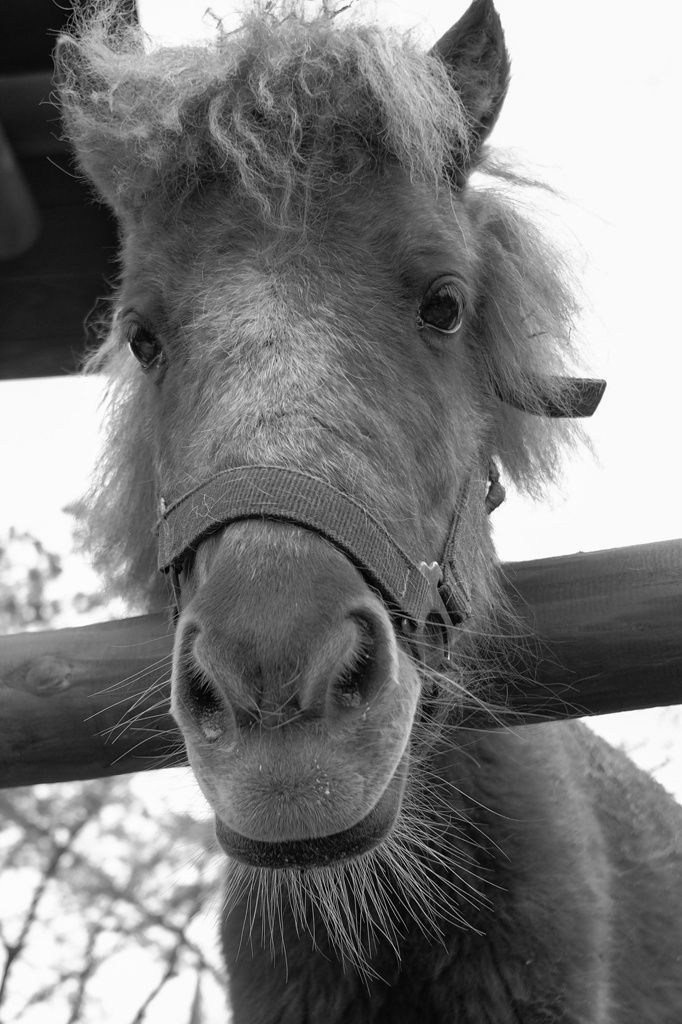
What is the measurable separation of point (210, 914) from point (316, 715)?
5.67 feet

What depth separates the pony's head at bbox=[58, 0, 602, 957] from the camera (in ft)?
5.20

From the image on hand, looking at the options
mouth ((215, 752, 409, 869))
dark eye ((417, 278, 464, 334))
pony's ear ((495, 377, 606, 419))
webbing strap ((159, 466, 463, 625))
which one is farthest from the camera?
pony's ear ((495, 377, 606, 419))

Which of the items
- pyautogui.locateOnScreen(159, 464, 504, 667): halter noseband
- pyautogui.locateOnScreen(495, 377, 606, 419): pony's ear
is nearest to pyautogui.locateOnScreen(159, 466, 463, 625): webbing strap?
pyautogui.locateOnScreen(159, 464, 504, 667): halter noseband

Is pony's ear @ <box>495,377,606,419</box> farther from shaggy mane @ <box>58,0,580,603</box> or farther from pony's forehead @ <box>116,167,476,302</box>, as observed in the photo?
pony's forehead @ <box>116,167,476,302</box>

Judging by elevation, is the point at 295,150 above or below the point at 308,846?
above

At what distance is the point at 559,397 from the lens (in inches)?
111

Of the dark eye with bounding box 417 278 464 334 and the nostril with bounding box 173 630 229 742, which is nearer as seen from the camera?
the nostril with bounding box 173 630 229 742

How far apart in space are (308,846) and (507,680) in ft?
3.39

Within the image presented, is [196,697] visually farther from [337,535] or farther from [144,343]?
[144,343]

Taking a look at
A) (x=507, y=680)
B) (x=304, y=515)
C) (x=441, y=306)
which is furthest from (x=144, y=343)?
(x=507, y=680)

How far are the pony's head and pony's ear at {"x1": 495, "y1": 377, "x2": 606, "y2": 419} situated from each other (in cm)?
1

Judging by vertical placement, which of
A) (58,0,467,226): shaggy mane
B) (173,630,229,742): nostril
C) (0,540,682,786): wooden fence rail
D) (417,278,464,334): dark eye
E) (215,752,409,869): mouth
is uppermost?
(58,0,467,226): shaggy mane

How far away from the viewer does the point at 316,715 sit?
155 centimetres

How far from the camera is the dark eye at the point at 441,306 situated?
7.51 ft
